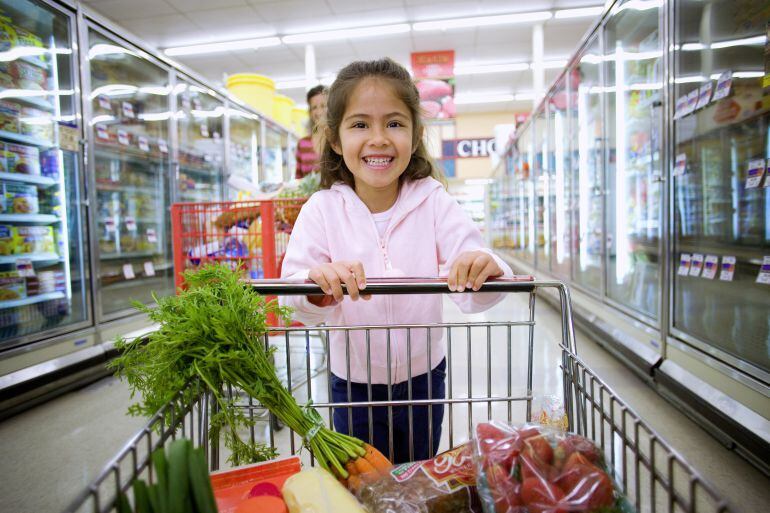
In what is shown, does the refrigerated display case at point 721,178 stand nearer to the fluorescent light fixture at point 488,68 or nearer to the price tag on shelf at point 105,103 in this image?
the price tag on shelf at point 105,103

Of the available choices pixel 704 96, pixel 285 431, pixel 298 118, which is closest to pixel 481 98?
pixel 298 118

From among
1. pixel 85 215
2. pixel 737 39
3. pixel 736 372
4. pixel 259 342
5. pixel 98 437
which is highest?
pixel 737 39

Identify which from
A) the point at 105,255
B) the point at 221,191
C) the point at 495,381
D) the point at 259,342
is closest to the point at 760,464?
the point at 495,381

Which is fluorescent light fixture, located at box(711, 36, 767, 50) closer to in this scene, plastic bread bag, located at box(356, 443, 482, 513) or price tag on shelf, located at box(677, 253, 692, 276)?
price tag on shelf, located at box(677, 253, 692, 276)

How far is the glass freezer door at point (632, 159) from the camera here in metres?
3.25

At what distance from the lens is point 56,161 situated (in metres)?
3.29

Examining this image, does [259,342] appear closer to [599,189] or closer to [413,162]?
[413,162]

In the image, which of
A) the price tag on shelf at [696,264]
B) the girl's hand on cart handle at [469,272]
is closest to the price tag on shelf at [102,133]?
the girl's hand on cart handle at [469,272]

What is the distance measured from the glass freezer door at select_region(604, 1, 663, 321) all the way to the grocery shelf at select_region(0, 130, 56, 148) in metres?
4.00

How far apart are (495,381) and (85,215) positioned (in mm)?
3096

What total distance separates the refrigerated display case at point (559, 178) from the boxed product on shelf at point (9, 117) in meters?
4.81

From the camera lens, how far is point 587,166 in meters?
4.58

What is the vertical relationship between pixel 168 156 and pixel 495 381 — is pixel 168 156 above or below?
above

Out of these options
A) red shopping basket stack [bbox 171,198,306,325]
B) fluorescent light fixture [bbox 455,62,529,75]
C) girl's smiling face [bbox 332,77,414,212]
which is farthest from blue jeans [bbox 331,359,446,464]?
fluorescent light fixture [bbox 455,62,529,75]
